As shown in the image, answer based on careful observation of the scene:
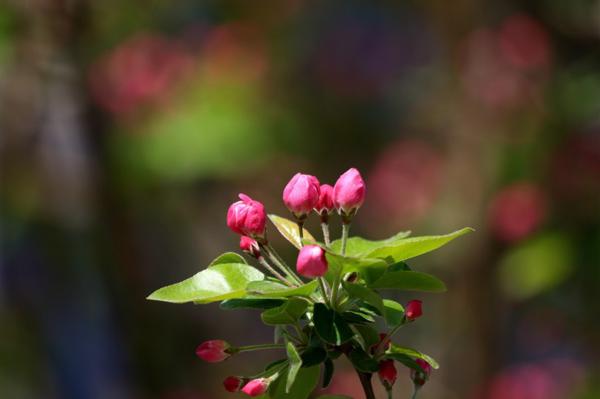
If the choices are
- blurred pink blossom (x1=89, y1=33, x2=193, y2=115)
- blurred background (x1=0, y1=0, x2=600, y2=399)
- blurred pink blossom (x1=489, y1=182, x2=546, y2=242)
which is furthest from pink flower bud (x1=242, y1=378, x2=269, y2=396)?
blurred pink blossom (x1=89, y1=33, x2=193, y2=115)

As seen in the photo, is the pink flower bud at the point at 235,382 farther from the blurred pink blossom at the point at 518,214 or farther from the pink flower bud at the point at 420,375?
the blurred pink blossom at the point at 518,214

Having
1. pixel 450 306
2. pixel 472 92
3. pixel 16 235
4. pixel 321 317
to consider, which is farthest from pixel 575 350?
pixel 321 317

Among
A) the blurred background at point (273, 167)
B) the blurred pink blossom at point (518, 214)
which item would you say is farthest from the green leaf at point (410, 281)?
the blurred pink blossom at point (518, 214)

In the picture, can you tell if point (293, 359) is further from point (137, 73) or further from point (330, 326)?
point (137, 73)

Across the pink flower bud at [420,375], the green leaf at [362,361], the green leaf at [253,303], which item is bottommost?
the pink flower bud at [420,375]

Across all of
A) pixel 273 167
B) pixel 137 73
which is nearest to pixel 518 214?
pixel 273 167

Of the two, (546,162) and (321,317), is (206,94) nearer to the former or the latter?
(546,162)
